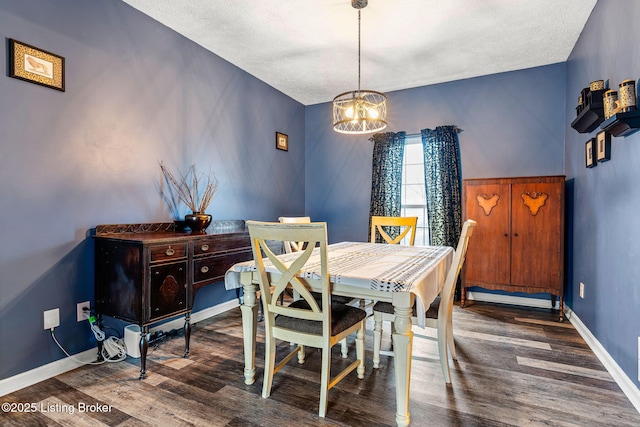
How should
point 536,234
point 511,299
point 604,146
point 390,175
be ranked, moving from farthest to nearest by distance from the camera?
point 390,175
point 511,299
point 536,234
point 604,146

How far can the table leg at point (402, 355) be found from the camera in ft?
5.21

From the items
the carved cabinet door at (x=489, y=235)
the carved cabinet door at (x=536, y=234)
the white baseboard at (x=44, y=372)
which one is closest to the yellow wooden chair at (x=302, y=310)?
the white baseboard at (x=44, y=372)

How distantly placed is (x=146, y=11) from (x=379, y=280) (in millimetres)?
2874

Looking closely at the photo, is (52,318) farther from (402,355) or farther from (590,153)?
(590,153)

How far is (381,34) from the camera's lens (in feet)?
10.2

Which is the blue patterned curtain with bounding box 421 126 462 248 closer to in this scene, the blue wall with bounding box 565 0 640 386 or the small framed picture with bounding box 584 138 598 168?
the blue wall with bounding box 565 0 640 386

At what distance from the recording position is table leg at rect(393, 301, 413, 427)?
159 cm

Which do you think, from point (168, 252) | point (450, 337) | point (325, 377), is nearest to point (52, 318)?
point (168, 252)

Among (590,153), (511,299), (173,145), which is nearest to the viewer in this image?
(590,153)

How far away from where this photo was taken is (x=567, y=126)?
3.66 m

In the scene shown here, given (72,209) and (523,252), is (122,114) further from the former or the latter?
(523,252)

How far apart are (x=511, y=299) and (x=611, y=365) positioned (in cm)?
171

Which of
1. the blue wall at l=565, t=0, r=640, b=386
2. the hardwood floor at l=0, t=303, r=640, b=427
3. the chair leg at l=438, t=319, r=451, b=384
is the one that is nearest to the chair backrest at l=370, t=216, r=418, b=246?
the hardwood floor at l=0, t=303, r=640, b=427

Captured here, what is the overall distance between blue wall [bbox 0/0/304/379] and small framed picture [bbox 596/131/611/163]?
10.9 feet
